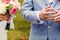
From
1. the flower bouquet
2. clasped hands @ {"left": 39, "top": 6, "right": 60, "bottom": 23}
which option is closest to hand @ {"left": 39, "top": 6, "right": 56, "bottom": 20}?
clasped hands @ {"left": 39, "top": 6, "right": 60, "bottom": 23}

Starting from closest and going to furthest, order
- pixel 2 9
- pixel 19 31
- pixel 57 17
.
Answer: pixel 57 17
pixel 2 9
pixel 19 31

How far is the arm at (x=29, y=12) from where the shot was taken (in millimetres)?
1883

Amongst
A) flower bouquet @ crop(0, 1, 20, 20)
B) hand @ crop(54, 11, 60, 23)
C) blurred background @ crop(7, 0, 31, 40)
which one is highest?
flower bouquet @ crop(0, 1, 20, 20)

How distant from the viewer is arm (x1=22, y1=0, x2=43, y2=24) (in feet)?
6.18

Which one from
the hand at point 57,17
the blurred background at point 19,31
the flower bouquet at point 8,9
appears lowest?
the blurred background at point 19,31

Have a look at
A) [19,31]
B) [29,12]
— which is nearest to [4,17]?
[29,12]

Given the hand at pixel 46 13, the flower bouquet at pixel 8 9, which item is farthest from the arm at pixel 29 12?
the flower bouquet at pixel 8 9

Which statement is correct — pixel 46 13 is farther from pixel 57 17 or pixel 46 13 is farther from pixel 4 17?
pixel 4 17

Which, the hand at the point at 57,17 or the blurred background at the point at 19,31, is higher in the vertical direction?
the hand at the point at 57,17

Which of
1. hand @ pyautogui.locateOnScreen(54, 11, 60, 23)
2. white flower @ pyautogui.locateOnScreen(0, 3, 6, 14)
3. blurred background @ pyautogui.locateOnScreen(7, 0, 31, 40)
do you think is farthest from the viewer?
blurred background @ pyautogui.locateOnScreen(7, 0, 31, 40)

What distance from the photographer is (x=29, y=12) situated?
190cm

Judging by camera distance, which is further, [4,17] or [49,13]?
[4,17]

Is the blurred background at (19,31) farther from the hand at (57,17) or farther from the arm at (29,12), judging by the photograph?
the hand at (57,17)

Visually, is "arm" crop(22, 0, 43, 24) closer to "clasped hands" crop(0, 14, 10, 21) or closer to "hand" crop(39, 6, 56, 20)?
"hand" crop(39, 6, 56, 20)
